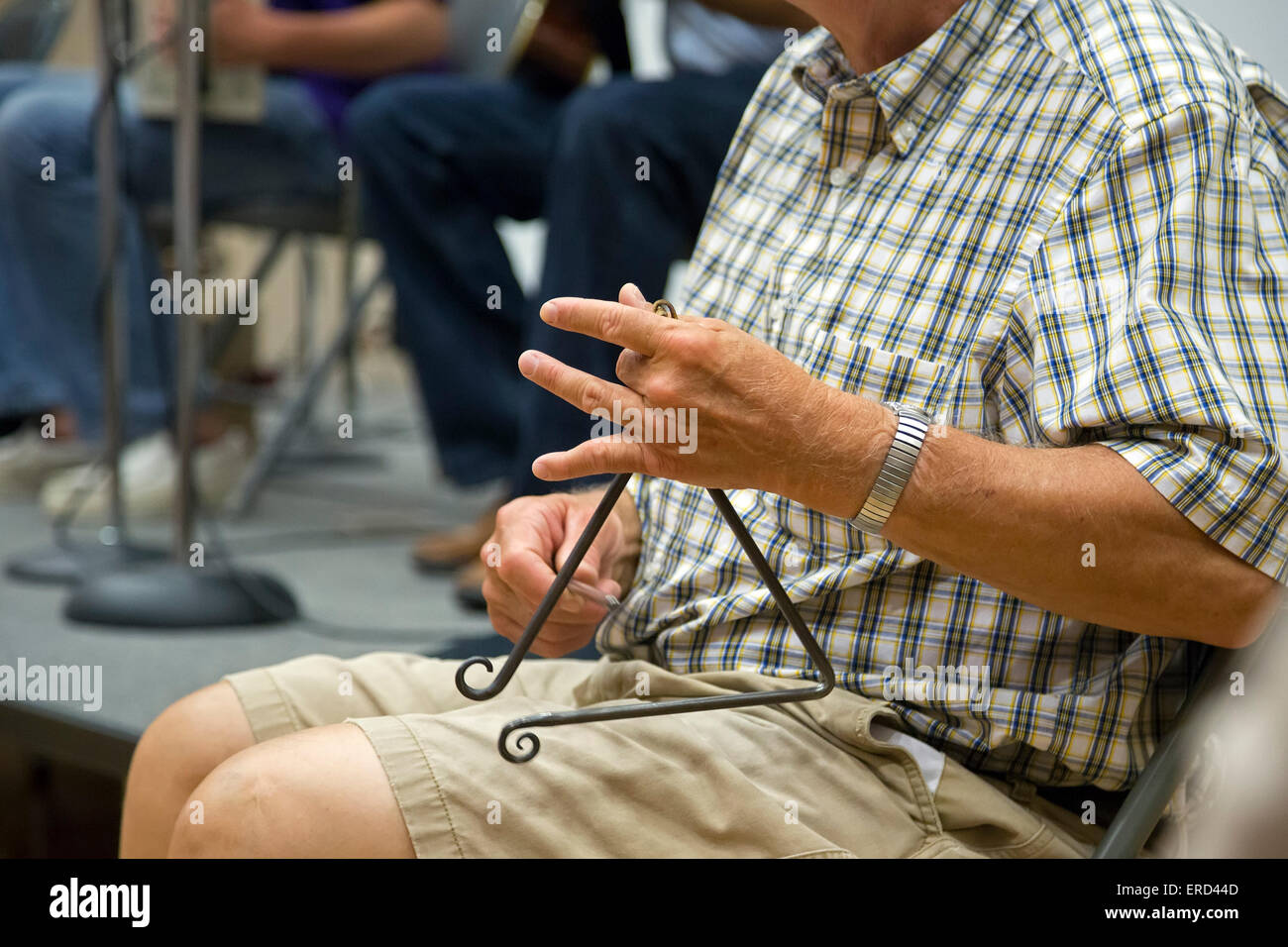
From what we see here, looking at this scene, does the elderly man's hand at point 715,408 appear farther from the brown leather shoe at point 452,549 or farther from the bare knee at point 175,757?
the brown leather shoe at point 452,549

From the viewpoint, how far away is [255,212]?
6.45ft

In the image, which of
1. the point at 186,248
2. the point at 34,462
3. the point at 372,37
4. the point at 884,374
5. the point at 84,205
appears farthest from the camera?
the point at 34,462

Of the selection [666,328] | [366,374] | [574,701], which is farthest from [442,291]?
[366,374]

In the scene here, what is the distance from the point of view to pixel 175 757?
2.37 ft

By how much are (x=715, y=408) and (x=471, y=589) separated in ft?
3.24

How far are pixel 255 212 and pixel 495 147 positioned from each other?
18.9 inches

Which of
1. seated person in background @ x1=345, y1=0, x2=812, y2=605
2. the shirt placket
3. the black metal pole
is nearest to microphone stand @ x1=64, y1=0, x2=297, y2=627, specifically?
the black metal pole

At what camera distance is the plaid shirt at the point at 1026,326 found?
584 millimetres

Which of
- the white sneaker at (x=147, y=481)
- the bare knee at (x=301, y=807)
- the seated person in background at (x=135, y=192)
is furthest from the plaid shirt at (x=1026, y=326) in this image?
the white sneaker at (x=147, y=481)

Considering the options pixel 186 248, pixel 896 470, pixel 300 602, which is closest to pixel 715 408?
pixel 896 470

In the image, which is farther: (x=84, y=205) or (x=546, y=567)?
(x=84, y=205)

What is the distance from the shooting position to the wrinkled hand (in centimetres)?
68

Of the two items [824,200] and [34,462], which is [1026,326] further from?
[34,462]
